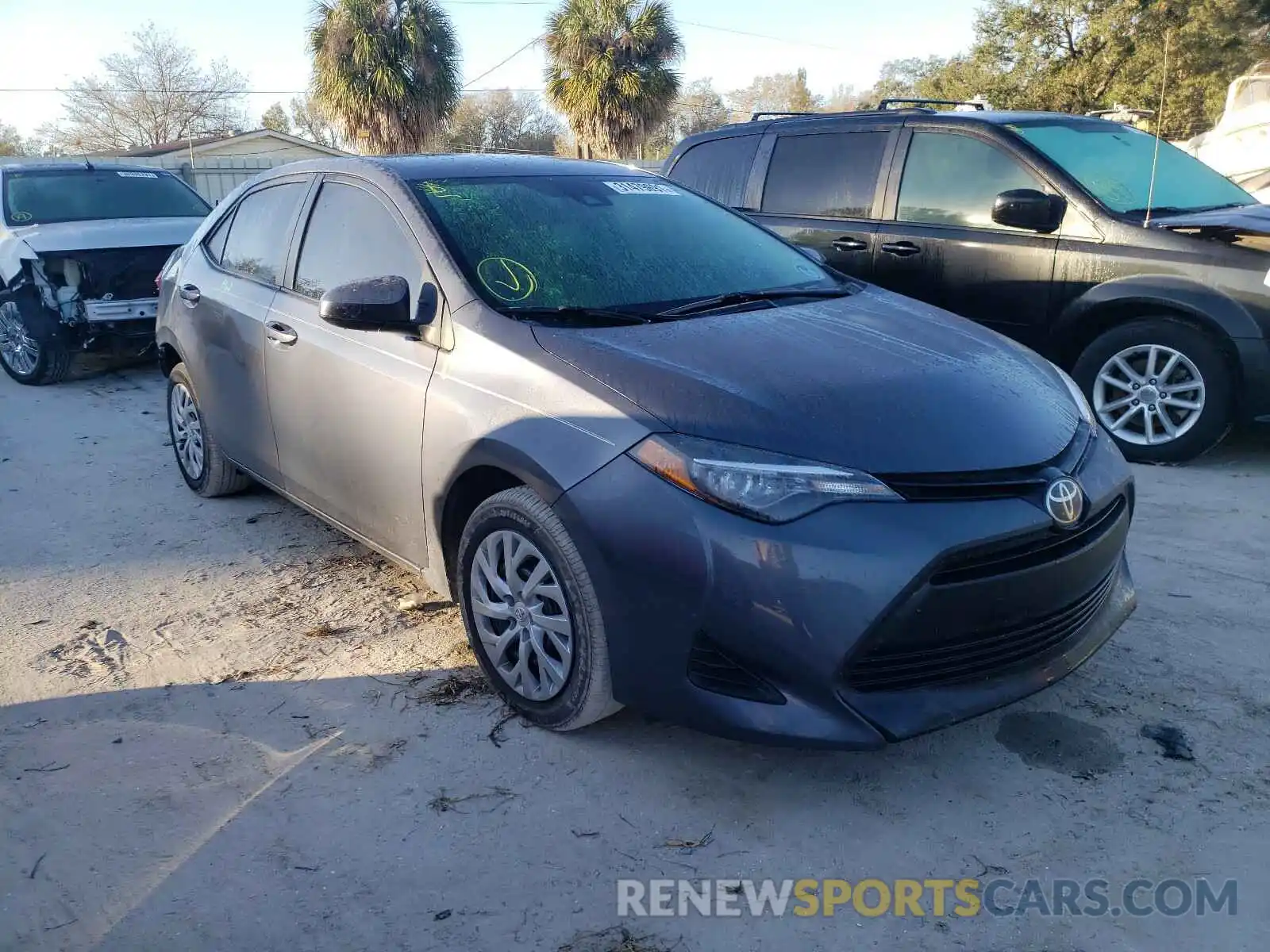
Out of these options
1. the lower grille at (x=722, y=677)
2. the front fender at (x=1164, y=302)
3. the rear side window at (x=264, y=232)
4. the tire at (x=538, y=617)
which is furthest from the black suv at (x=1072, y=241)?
the lower grille at (x=722, y=677)

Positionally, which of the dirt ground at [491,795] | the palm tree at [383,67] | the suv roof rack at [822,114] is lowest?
the dirt ground at [491,795]

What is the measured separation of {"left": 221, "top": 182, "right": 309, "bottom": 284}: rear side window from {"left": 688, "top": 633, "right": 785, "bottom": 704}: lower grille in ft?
8.69

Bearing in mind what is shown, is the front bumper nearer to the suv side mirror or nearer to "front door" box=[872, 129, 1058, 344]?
the suv side mirror

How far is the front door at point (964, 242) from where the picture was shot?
5.91 m

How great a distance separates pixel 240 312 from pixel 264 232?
37 cm

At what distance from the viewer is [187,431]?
17.6 ft

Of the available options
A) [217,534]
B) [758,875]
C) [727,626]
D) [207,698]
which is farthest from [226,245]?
[758,875]

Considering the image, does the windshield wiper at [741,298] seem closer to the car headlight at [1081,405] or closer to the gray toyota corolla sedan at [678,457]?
the gray toyota corolla sedan at [678,457]

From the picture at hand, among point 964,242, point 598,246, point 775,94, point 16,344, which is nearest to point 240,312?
point 598,246

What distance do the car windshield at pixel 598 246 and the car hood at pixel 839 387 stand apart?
27cm

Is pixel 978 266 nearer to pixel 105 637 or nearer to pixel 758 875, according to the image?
pixel 758 875

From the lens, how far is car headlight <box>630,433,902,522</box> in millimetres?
2520

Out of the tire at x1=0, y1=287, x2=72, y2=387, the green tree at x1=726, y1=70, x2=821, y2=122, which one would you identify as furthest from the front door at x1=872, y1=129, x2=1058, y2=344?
the green tree at x1=726, y1=70, x2=821, y2=122

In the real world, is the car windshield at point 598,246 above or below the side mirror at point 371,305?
above
